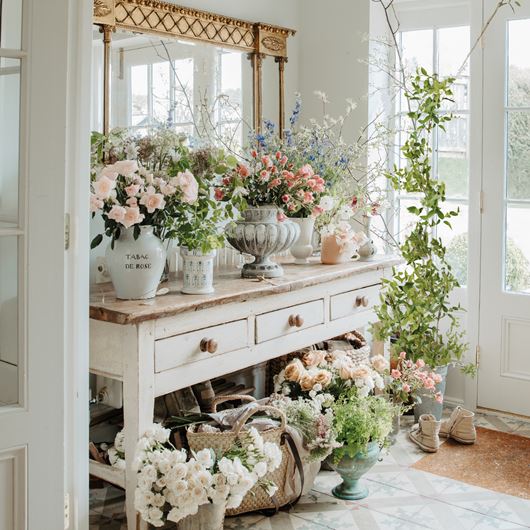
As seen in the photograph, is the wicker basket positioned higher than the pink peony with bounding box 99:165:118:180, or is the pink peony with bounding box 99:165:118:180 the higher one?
the pink peony with bounding box 99:165:118:180

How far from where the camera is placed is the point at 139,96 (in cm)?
320

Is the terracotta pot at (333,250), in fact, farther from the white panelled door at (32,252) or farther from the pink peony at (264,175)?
the white panelled door at (32,252)

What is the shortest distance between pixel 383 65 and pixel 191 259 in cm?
208

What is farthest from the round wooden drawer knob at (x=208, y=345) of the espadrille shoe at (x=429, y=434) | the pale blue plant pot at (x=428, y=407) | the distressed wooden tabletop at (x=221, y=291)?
the pale blue plant pot at (x=428, y=407)

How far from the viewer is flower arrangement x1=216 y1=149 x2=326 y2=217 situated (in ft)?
9.71

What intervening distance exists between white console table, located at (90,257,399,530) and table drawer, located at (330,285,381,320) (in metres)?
0.02

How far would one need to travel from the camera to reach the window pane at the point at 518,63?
3904mm

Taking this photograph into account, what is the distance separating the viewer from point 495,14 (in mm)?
3957

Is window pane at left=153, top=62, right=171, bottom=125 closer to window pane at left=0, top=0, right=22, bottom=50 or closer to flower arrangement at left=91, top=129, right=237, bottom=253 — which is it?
flower arrangement at left=91, top=129, right=237, bottom=253

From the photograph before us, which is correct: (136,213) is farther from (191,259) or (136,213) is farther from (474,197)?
(474,197)

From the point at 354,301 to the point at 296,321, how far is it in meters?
0.54

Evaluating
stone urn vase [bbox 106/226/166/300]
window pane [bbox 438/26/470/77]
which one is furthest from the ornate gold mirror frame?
window pane [bbox 438/26/470/77]

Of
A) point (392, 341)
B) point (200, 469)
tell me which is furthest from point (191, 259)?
point (392, 341)

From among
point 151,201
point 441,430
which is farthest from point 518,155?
point 151,201
